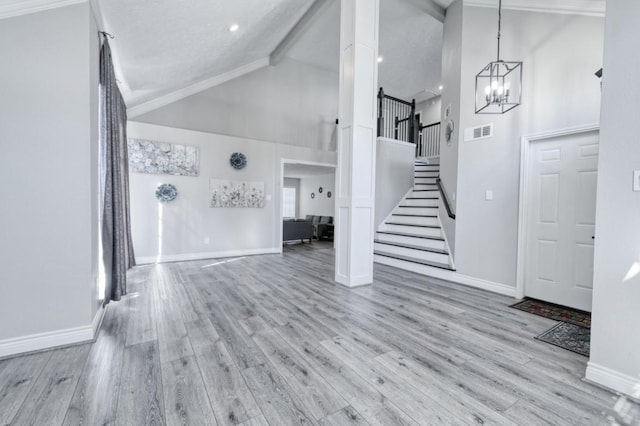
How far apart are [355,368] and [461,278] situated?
287 centimetres

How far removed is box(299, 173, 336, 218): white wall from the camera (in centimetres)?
1038

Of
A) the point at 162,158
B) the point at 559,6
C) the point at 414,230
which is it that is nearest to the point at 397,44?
the point at 559,6

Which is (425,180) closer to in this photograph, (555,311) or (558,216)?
(558,216)

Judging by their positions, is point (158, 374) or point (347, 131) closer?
point (158, 374)

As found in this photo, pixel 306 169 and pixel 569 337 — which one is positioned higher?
pixel 306 169

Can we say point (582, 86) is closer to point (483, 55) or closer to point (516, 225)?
point (483, 55)

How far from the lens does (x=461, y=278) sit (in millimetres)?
4145

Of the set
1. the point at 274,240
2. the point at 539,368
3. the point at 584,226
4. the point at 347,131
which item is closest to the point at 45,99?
the point at 347,131

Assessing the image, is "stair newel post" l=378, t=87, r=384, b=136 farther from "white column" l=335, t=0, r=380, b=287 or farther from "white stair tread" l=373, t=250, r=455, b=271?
"white stair tread" l=373, t=250, r=455, b=271

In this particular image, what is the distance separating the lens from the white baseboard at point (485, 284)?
11.9 feet

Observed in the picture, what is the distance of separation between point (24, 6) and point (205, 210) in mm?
4091

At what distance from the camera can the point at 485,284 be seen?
3.87 metres

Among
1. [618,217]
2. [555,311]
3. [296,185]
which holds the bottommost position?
[555,311]

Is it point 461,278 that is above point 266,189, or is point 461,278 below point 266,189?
below
